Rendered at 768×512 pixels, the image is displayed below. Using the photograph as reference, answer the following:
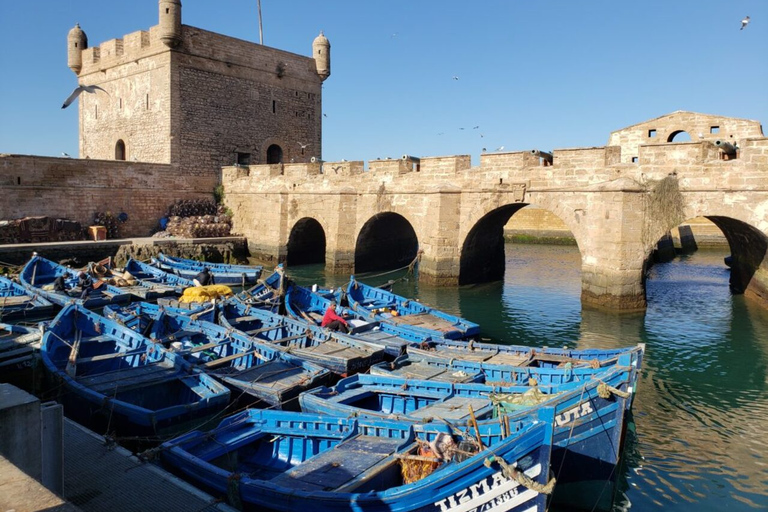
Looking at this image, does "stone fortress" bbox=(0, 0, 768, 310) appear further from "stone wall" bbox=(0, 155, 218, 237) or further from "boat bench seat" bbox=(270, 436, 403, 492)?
"boat bench seat" bbox=(270, 436, 403, 492)

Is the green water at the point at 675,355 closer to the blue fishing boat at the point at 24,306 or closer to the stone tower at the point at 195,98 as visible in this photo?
the stone tower at the point at 195,98

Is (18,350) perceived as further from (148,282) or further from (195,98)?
(195,98)

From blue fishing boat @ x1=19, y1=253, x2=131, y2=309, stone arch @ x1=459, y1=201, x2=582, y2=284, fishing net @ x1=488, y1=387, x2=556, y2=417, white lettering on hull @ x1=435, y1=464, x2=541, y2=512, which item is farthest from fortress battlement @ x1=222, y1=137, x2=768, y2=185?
white lettering on hull @ x1=435, y1=464, x2=541, y2=512

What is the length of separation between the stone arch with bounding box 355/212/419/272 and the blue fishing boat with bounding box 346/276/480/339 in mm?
7793

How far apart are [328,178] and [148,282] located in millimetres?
8806

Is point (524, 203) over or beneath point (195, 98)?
beneath

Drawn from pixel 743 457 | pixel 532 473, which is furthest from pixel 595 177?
pixel 532 473

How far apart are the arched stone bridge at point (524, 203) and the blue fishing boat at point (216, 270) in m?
4.44

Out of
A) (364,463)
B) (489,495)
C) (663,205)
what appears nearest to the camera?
(489,495)

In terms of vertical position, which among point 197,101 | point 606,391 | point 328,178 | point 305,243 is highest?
point 197,101

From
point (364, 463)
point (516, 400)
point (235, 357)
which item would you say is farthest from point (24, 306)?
point (516, 400)

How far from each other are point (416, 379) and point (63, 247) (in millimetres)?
19272

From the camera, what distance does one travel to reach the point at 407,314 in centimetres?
1459

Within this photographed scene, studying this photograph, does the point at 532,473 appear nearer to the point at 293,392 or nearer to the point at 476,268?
the point at 293,392
